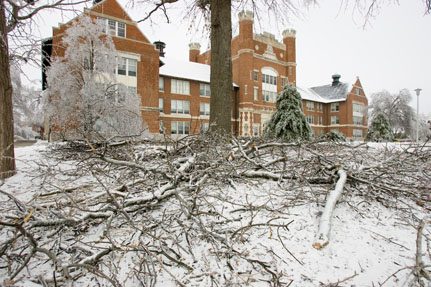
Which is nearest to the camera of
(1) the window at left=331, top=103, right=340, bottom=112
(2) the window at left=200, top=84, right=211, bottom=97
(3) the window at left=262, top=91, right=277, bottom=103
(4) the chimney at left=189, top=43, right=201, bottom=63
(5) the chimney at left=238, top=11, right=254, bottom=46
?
(5) the chimney at left=238, top=11, right=254, bottom=46

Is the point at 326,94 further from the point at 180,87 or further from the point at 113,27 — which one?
the point at 113,27

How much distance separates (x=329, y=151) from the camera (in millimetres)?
4363

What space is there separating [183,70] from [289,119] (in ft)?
59.8

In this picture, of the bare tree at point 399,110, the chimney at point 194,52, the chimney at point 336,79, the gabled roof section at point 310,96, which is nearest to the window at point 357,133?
the bare tree at point 399,110

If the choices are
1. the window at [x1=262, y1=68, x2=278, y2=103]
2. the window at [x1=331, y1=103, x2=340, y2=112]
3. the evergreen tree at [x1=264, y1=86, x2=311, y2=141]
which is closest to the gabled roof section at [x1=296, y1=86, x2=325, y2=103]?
the window at [x1=331, y1=103, x2=340, y2=112]

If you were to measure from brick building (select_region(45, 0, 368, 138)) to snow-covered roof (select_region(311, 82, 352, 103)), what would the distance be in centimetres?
23

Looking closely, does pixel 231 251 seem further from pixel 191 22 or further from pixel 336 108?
pixel 336 108

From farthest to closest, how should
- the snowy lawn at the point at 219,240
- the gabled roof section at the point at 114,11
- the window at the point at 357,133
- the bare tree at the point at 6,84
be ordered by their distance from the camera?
the window at the point at 357,133 → the gabled roof section at the point at 114,11 → the bare tree at the point at 6,84 → the snowy lawn at the point at 219,240

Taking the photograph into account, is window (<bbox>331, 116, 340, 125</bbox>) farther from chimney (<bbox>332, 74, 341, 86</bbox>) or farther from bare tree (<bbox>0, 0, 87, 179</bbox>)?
bare tree (<bbox>0, 0, 87, 179</bbox>)

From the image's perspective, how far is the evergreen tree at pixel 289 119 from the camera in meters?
16.0

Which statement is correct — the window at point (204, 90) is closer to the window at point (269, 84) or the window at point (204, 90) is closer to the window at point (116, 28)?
the window at point (269, 84)

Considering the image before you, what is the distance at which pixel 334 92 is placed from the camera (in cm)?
4528

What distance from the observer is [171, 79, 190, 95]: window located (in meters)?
28.3

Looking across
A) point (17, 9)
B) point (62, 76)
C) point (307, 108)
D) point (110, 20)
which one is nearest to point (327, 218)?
point (17, 9)
